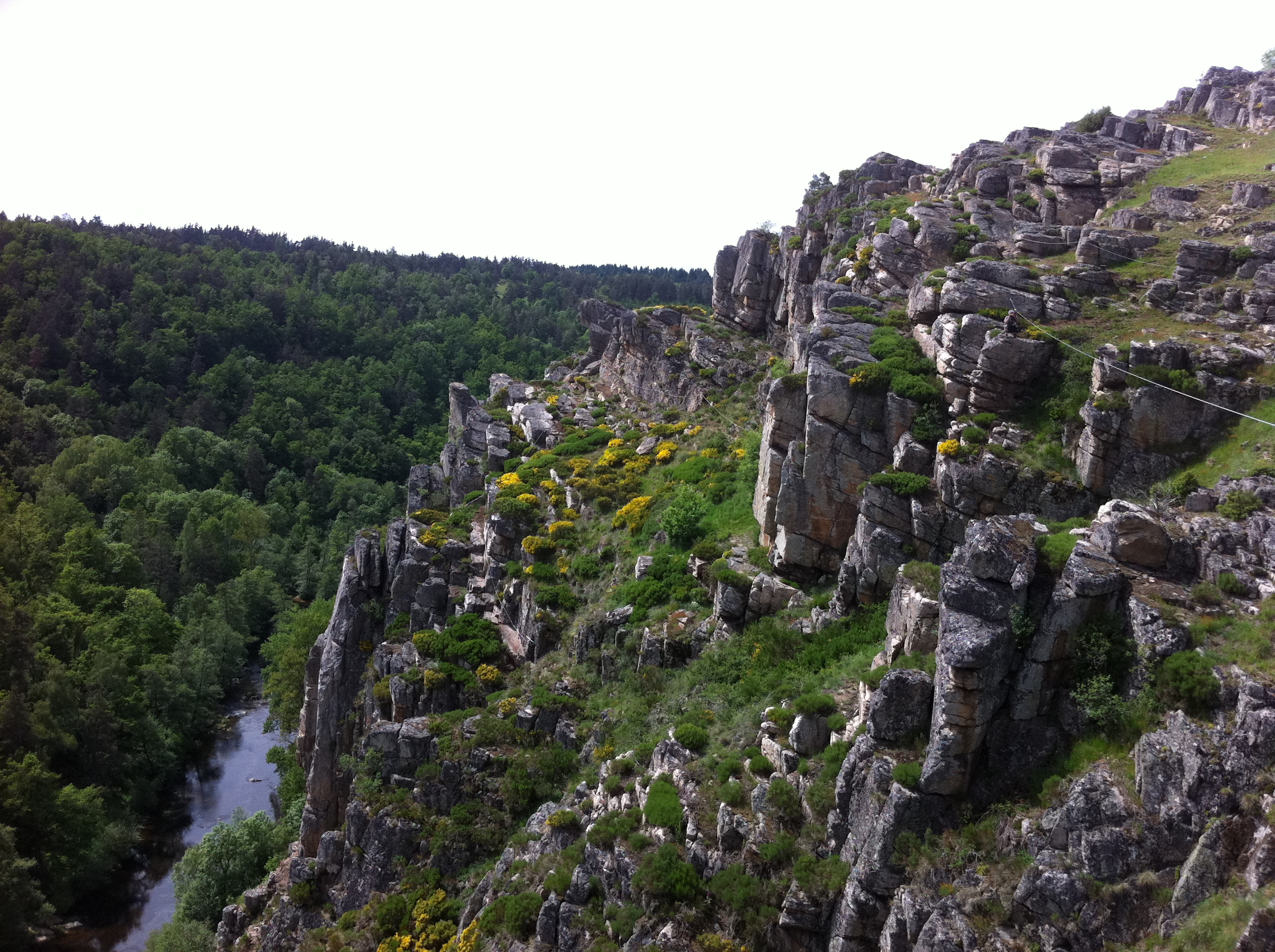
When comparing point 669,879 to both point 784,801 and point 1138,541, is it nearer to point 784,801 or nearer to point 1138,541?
point 784,801

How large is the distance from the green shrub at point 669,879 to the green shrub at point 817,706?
4.88m

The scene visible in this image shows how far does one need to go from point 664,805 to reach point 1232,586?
1441cm

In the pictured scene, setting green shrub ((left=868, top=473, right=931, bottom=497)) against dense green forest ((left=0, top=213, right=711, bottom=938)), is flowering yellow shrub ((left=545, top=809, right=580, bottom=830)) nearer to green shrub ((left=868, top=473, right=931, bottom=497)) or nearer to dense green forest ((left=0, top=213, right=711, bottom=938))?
green shrub ((left=868, top=473, right=931, bottom=497))

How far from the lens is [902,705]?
18422 mm

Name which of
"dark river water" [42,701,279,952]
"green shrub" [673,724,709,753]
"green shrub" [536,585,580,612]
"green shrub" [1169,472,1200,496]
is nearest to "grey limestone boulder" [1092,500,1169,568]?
"green shrub" [1169,472,1200,496]

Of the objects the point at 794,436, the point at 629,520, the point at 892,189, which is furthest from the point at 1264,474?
the point at 892,189

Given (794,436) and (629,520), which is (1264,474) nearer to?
(794,436)

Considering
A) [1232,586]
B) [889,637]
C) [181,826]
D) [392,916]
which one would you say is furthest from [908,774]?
[181,826]

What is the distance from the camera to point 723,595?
2964 centimetres

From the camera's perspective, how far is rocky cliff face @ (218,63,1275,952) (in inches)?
620

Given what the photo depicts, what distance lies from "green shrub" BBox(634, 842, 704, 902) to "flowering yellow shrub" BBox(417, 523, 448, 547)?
2738 centimetres

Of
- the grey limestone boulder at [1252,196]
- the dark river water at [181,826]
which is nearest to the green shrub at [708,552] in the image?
the grey limestone boulder at [1252,196]

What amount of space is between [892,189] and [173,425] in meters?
106

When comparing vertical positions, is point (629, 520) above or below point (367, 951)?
Result: above
